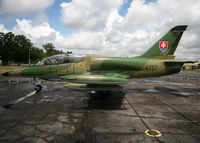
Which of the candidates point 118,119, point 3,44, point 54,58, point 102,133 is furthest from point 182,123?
point 3,44

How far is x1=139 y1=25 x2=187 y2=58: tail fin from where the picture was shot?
9.55 m

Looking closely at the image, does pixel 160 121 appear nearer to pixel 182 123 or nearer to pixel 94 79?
pixel 182 123

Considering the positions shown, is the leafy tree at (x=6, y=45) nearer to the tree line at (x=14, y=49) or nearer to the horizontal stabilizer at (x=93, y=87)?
the tree line at (x=14, y=49)

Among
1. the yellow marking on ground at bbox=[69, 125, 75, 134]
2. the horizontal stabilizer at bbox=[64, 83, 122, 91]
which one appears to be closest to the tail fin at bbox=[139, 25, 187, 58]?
the horizontal stabilizer at bbox=[64, 83, 122, 91]

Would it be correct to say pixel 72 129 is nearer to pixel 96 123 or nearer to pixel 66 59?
pixel 96 123

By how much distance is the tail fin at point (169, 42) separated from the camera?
955 centimetres

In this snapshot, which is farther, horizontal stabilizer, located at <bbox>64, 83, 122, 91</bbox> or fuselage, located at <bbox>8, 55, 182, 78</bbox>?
fuselage, located at <bbox>8, 55, 182, 78</bbox>

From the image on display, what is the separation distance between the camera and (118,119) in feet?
16.6

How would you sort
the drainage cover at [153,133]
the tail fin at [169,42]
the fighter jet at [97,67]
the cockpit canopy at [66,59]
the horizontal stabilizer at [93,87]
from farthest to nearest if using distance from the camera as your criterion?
1. the tail fin at [169,42]
2. the cockpit canopy at [66,59]
3. the fighter jet at [97,67]
4. the horizontal stabilizer at [93,87]
5. the drainage cover at [153,133]

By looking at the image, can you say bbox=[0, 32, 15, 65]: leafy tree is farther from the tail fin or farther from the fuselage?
the tail fin

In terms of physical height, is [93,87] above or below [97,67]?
below

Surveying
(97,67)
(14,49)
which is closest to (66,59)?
(97,67)

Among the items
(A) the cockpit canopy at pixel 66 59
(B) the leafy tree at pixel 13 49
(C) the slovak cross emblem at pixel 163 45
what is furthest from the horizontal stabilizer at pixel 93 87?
(B) the leafy tree at pixel 13 49

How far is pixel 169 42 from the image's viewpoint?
9.56 meters
